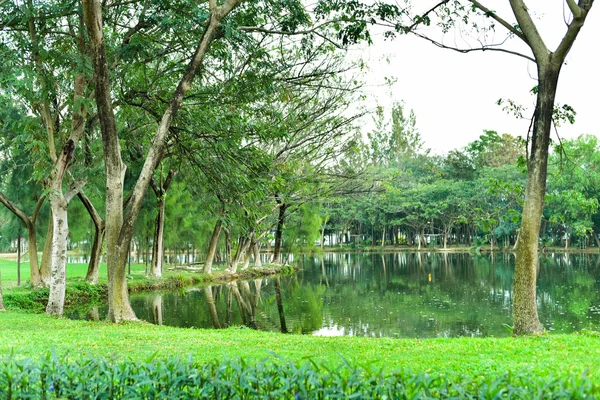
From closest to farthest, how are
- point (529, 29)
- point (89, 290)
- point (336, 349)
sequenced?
point (336, 349) < point (529, 29) < point (89, 290)

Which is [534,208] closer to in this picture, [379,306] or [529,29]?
[529,29]

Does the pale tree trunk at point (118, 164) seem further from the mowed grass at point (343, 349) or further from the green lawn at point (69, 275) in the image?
the green lawn at point (69, 275)

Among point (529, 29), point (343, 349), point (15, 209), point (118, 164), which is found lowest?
point (343, 349)

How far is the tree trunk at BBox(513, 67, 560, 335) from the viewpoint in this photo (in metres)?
9.98

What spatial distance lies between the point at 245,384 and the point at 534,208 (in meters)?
8.10

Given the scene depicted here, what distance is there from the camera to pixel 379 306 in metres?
22.1

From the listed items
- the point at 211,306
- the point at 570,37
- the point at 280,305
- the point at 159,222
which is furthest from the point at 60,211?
the point at 570,37

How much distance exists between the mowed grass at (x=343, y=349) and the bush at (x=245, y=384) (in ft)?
7.92

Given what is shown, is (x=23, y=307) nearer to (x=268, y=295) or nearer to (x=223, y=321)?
(x=223, y=321)

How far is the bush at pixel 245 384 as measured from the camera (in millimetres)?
3229

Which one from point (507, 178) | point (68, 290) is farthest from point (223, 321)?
point (507, 178)

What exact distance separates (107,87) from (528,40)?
854 centimetres

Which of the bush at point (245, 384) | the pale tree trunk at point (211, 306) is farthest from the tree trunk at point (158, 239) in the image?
the bush at point (245, 384)

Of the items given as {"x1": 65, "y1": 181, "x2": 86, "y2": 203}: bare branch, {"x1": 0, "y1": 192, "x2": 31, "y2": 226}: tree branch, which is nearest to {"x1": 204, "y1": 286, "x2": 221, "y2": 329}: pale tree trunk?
{"x1": 65, "y1": 181, "x2": 86, "y2": 203}: bare branch
